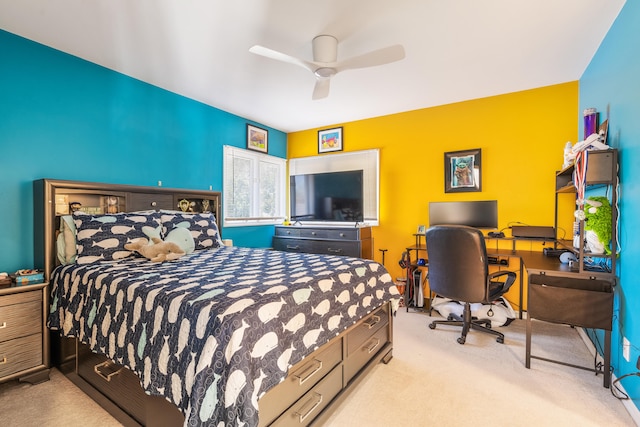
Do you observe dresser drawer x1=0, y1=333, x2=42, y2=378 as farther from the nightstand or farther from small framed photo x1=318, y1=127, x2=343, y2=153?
small framed photo x1=318, y1=127, x2=343, y2=153

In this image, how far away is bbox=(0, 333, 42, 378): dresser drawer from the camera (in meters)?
2.01

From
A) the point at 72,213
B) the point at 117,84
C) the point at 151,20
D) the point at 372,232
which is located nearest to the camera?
the point at 151,20

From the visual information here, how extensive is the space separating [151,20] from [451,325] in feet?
12.4

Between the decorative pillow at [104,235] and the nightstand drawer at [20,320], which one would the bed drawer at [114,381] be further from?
the decorative pillow at [104,235]

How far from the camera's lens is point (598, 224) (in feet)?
6.64

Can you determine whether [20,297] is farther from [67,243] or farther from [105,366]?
[105,366]

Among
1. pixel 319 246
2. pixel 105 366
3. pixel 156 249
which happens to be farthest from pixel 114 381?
pixel 319 246

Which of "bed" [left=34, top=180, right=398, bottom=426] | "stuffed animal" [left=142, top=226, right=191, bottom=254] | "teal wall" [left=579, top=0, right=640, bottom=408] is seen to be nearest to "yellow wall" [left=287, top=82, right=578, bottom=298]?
"teal wall" [left=579, top=0, right=640, bottom=408]

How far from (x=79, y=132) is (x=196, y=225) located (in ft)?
4.27

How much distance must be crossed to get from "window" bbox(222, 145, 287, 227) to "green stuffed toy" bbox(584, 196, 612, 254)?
12.3ft

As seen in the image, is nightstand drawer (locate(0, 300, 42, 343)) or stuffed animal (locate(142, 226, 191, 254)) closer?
nightstand drawer (locate(0, 300, 42, 343))

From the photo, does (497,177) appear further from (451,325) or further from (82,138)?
(82,138)

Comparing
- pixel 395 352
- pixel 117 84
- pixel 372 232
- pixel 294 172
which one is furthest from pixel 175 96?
pixel 395 352

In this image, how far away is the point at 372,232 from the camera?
445 cm
